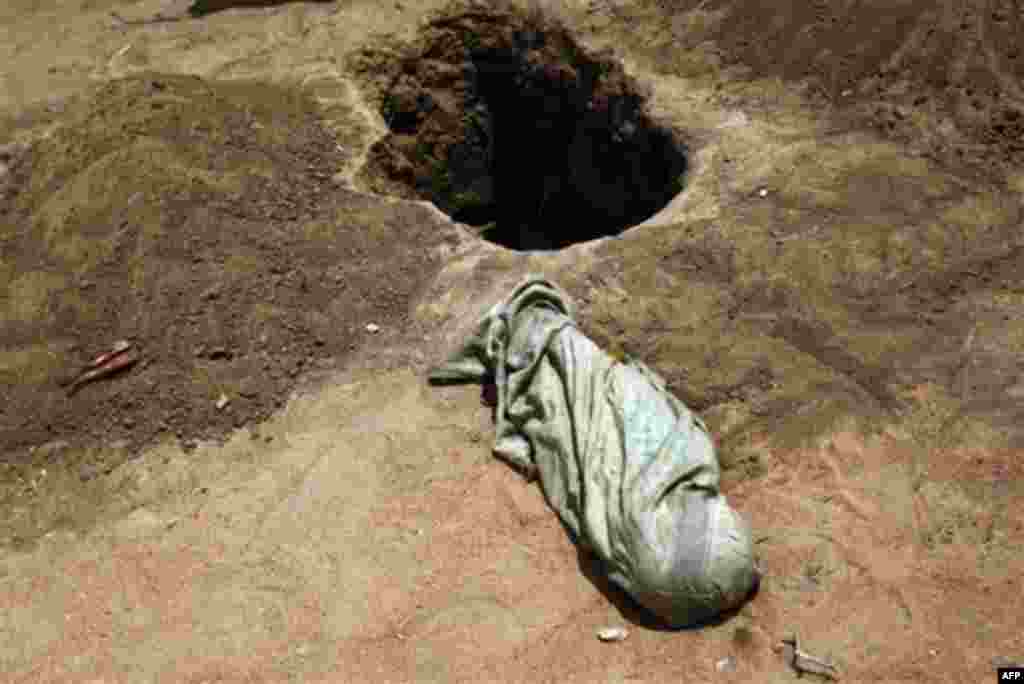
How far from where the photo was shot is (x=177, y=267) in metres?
7.08

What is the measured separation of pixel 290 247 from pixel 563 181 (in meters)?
3.78

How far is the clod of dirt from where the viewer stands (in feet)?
30.5

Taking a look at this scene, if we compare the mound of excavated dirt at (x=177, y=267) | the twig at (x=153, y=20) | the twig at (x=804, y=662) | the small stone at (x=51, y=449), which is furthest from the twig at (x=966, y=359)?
the twig at (x=153, y=20)

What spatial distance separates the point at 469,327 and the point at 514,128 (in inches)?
165

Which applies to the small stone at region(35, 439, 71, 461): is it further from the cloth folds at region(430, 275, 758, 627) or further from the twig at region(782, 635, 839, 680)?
the twig at region(782, 635, 839, 680)

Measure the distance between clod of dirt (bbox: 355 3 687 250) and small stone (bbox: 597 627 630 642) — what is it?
4562 mm

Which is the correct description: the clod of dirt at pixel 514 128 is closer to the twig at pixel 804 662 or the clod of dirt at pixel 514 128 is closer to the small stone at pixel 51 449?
the small stone at pixel 51 449

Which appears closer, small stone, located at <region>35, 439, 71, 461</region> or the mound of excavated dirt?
small stone, located at <region>35, 439, 71, 461</region>

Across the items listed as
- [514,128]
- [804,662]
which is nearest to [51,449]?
[804,662]

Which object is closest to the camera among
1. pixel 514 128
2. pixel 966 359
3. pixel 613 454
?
pixel 613 454

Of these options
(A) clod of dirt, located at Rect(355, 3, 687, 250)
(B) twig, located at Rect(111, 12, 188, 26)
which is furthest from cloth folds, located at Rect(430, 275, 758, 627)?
(B) twig, located at Rect(111, 12, 188, 26)

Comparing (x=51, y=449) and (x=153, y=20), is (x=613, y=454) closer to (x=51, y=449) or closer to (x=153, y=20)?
(x=51, y=449)

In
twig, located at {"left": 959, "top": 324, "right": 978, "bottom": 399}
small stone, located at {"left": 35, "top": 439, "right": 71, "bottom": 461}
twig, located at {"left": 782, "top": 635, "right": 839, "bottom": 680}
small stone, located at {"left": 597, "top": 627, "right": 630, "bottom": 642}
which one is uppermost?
twig, located at {"left": 959, "top": 324, "right": 978, "bottom": 399}

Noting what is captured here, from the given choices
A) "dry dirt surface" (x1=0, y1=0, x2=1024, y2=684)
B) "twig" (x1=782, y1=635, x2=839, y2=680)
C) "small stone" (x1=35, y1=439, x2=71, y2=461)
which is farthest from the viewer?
"small stone" (x1=35, y1=439, x2=71, y2=461)
